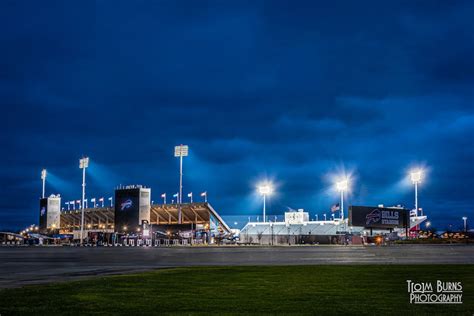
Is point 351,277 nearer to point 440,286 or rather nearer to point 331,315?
point 440,286

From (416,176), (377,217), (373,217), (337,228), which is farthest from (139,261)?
(337,228)

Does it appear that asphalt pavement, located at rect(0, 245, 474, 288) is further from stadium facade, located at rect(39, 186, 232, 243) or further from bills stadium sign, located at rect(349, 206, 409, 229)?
bills stadium sign, located at rect(349, 206, 409, 229)

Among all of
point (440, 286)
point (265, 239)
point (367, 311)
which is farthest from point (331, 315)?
point (265, 239)

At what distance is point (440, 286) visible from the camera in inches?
625

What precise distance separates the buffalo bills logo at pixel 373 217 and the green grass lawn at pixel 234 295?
101 meters

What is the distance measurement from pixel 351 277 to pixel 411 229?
435 feet

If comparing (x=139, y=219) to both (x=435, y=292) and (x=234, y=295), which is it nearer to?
(x=234, y=295)

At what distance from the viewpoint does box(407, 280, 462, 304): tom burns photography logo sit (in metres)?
13.1

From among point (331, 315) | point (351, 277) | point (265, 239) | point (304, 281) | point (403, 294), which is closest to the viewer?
point (331, 315)

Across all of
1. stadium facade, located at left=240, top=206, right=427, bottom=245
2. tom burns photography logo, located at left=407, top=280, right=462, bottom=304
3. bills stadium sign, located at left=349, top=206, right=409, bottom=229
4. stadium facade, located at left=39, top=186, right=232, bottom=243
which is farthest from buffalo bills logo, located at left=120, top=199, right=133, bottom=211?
tom burns photography logo, located at left=407, top=280, right=462, bottom=304

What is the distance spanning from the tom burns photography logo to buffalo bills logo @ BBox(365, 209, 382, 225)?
104 metres

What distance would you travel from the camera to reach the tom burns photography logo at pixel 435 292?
13135mm

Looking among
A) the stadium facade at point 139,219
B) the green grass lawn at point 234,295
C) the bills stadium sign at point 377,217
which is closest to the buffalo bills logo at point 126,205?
the stadium facade at point 139,219

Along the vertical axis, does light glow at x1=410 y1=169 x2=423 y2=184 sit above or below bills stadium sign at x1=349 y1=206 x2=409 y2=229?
above
